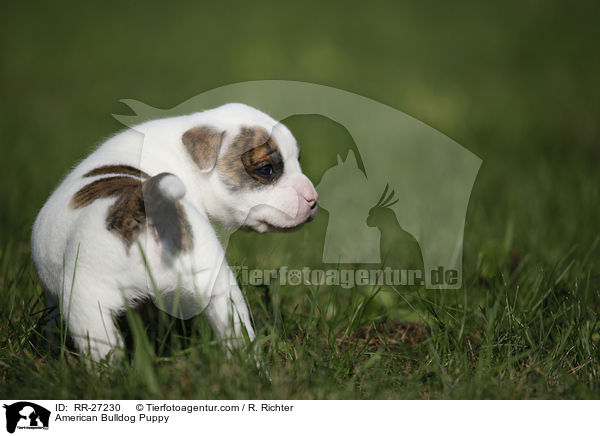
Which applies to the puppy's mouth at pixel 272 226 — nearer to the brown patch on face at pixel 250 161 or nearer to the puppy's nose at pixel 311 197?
the puppy's nose at pixel 311 197

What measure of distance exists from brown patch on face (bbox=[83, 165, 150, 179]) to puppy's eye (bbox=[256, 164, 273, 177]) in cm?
47

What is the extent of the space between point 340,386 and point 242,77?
14.3ft

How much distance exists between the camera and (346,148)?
312 cm

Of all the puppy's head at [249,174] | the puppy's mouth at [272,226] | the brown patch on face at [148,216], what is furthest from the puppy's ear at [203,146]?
the brown patch on face at [148,216]

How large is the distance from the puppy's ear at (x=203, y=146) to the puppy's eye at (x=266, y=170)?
0.63 ft

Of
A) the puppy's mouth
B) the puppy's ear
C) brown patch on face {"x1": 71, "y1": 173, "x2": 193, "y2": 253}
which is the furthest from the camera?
the puppy's mouth

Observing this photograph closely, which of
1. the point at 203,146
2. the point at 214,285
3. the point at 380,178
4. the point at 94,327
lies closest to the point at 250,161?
the point at 203,146

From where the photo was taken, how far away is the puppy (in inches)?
80.8

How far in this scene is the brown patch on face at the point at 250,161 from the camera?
8.56 feet

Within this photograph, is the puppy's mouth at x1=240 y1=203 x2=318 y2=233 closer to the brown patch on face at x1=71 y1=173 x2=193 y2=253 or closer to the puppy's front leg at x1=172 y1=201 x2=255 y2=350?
the puppy's front leg at x1=172 y1=201 x2=255 y2=350

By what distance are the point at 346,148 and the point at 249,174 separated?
694 mm
